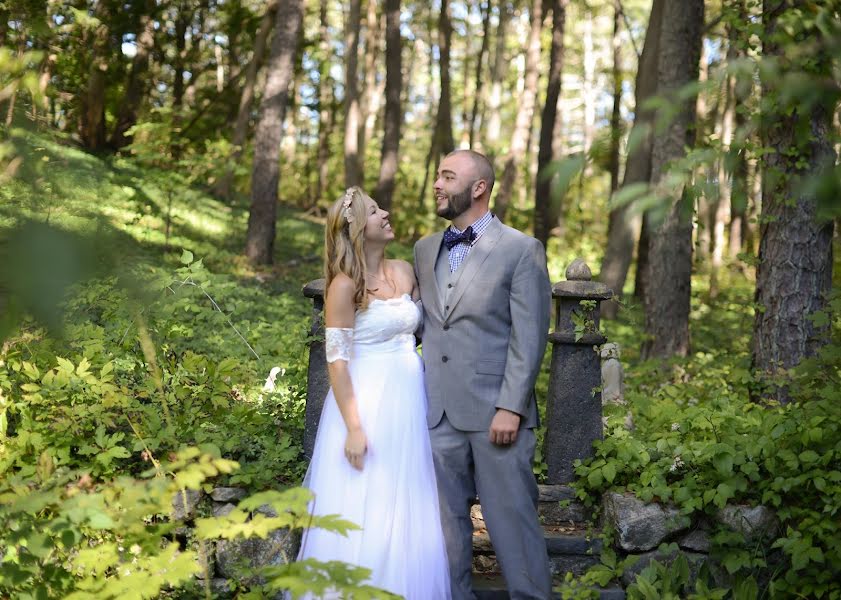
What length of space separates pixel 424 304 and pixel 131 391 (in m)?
1.93

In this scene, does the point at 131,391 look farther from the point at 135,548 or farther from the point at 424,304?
the point at 424,304

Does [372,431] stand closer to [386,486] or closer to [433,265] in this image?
[386,486]

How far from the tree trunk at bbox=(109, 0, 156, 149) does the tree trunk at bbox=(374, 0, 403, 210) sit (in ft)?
18.5

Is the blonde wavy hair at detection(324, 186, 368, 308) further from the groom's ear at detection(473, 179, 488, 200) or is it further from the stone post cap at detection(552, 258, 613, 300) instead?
the stone post cap at detection(552, 258, 613, 300)

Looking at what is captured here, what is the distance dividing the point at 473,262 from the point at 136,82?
17901mm

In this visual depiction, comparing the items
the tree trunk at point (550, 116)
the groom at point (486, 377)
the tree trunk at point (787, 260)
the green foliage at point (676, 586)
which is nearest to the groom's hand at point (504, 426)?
the groom at point (486, 377)

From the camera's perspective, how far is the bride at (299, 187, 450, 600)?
13.0ft

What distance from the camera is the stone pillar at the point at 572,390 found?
491 cm

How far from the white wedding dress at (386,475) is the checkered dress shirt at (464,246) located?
0.31 meters

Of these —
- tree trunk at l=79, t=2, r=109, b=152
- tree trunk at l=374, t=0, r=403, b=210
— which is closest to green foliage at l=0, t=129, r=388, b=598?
tree trunk at l=374, t=0, r=403, b=210

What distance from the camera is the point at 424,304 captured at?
427 centimetres

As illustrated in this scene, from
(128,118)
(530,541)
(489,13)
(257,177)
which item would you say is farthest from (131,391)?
(489,13)

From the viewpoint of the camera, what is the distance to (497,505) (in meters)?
3.99

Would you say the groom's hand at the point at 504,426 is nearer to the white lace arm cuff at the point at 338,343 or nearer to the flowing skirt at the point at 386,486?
the flowing skirt at the point at 386,486
